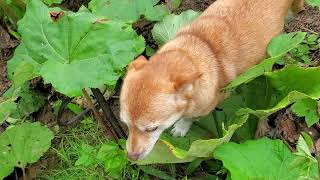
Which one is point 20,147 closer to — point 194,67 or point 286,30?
point 194,67

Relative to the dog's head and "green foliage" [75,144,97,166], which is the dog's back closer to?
the dog's head

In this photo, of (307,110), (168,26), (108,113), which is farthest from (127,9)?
(307,110)

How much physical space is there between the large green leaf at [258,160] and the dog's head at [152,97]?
368mm

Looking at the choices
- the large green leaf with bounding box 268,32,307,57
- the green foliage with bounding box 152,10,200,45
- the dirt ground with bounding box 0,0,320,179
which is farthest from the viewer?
the green foliage with bounding box 152,10,200,45

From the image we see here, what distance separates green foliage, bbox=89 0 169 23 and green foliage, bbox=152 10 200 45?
3.5 inches

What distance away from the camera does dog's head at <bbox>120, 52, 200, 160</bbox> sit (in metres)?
3.26

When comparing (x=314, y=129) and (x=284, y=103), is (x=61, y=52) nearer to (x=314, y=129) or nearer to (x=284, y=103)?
(x=284, y=103)

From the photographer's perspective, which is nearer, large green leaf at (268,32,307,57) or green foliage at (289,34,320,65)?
large green leaf at (268,32,307,57)

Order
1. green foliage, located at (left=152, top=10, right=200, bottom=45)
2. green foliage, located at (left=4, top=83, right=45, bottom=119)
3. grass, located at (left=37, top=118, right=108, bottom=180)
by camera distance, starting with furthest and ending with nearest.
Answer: green foliage, located at (left=4, top=83, right=45, bottom=119)
green foliage, located at (left=152, top=10, right=200, bottom=45)
grass, located at (left=37, top=118, right=108, bottom=180)

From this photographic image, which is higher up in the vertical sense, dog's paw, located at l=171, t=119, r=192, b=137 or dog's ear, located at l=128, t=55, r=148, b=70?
dog's ear, located at l=128, t=55, r=148, b=70

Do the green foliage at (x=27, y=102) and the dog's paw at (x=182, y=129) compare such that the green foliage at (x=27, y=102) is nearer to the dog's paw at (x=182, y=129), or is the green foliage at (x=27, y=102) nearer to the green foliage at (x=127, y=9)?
the green foliage at (x=127, y=9)

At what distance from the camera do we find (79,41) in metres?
3.57

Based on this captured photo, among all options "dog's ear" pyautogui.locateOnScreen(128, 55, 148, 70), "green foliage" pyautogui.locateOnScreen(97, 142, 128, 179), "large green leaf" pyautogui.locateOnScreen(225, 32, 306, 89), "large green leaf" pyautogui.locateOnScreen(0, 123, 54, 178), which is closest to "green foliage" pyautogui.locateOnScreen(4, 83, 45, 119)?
"large green leaf" pyautogui.locateOnScreen(0, 123, 54, 178)

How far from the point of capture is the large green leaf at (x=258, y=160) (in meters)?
3.34
